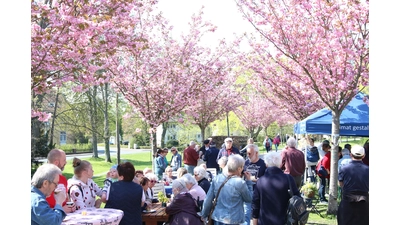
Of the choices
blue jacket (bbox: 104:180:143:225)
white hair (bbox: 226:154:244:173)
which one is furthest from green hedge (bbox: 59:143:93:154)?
white hair (bbox: 226:154:244:173)

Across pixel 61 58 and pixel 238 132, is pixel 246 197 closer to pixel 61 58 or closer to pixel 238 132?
pixel 61 58

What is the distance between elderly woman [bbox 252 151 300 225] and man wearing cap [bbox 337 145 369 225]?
1128 millimetres

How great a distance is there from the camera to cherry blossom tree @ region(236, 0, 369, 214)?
8.48 meters

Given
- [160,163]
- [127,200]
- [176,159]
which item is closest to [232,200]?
[127,200]

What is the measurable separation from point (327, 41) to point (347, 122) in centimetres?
221

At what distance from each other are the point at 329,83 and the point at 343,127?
5.15ft

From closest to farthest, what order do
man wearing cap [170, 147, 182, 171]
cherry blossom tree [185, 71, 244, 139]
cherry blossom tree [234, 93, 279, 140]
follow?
man wearing cap [170, 147, 182, 171] → cherry blossom tree [185, 71, 244, 139] → cherry blossom tree [234, 93, 279, 140]

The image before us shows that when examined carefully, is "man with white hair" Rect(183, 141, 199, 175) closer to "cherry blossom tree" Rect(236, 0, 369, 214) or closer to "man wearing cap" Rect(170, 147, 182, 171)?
"man wearing cap" Rect(170, 147, 182, 171)

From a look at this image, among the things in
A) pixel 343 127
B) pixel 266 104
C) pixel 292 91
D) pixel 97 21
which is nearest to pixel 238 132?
pixel 266 104

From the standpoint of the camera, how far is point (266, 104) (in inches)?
1501

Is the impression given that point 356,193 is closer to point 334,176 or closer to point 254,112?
point 334,176

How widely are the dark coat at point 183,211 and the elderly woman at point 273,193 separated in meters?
0.79

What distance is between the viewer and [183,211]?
493 centimetres

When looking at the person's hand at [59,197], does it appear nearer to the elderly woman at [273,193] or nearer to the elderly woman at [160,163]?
the elderly woman at [273,193]
